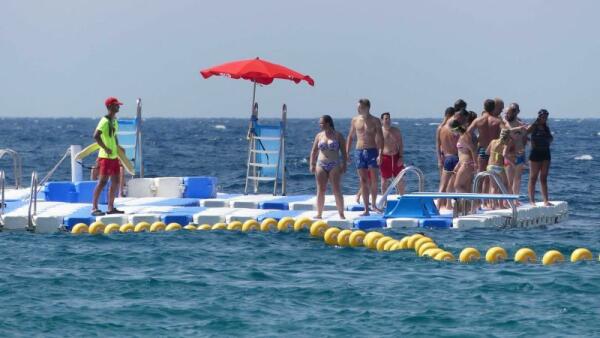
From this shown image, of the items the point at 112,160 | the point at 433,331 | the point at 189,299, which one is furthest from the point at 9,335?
the point at 112,160

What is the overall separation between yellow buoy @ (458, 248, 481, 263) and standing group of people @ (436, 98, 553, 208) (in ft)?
9.92

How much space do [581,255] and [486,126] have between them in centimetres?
358

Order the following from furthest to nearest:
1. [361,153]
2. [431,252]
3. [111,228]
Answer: [361,153] → [111,228] → [431,252]

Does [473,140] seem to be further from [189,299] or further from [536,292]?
[189,299]

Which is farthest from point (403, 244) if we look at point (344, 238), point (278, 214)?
point (278, 214)

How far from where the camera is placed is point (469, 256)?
48.7 feet

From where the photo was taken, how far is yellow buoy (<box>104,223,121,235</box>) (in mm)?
17547

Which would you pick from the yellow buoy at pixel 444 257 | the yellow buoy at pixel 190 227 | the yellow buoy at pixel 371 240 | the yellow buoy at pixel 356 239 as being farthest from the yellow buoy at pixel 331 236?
the yellow buoy at pixel 190 227

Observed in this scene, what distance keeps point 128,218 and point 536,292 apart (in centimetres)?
720

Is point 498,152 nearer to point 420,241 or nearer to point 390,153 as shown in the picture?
point 390,153

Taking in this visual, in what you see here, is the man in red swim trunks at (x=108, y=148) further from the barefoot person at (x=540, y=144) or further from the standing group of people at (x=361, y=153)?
the barefoot person at (x=540, y=144)

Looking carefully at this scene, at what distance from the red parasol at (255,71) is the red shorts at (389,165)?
2.90m

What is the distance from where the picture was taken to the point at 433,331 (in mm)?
11250

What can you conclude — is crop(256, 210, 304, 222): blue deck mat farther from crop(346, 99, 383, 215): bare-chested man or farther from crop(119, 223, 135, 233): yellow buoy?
crop(119, 223, 135, 233): yellow buoy
